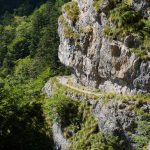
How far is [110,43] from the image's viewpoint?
48781 mm

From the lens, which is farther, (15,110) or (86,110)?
(15,110)

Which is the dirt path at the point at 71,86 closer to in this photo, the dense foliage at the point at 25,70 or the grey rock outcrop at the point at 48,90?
the grey rock outcrop at the point at 48,90

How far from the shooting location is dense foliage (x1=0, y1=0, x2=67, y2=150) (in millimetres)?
55000

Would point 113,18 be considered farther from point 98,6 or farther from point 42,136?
point 42,136

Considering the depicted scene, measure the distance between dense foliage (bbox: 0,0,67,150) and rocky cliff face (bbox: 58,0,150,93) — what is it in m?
7.60

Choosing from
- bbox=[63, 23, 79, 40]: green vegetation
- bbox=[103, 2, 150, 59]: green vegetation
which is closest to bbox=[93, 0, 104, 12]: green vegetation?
bbox=[103, 2, 150, 59]: green vegetation

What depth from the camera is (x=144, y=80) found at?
151 feet

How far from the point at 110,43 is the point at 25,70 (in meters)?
48.9

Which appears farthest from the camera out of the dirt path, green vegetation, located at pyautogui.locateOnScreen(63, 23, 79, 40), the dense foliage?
green vegetation, located at pyautogui.locateOnScreen(63, 23, 79, 40)

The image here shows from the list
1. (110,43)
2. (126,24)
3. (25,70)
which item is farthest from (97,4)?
(25,70)

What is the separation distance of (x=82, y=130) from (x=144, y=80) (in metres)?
9.02

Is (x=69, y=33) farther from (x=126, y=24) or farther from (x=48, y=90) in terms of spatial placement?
(x=126, y=24)

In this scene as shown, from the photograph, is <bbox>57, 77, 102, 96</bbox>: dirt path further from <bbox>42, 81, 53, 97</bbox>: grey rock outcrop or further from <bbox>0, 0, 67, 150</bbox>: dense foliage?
<bbox>0, 0, 67, 150</bbox>: dense foliage

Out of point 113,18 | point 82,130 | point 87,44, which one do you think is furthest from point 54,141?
point 113,18
